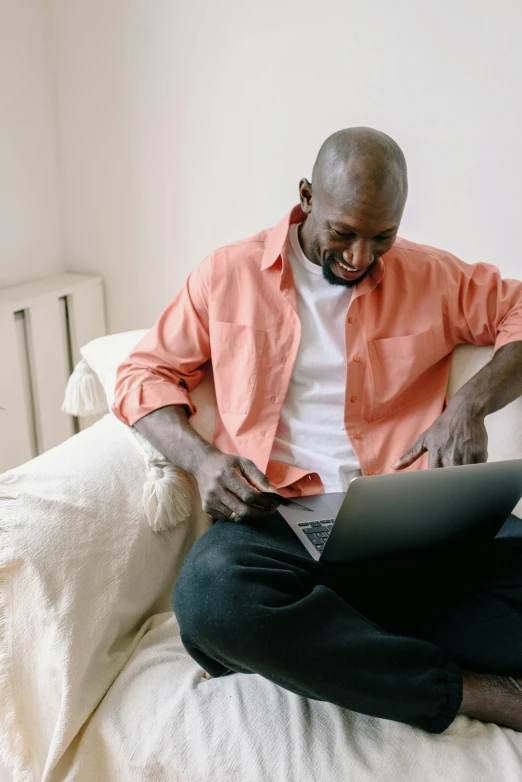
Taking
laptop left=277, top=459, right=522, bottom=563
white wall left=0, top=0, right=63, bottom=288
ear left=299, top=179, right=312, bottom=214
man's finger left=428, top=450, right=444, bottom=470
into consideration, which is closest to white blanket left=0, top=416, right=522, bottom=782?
laptop left=277, top=459, right=522, bottom=563

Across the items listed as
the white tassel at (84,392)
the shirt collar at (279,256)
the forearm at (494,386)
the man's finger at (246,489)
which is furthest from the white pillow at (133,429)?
the forearm at (494,386)

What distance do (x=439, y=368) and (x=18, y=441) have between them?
1165mm

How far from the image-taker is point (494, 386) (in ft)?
4.23

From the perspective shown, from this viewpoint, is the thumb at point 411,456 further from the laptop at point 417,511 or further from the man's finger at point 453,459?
the laptop at point 417,511

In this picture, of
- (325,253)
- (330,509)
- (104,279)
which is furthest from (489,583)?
(104,279)

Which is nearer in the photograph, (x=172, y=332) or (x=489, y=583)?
(x=489, y=583)

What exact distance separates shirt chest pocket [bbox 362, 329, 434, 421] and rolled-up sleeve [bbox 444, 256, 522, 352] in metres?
0.07

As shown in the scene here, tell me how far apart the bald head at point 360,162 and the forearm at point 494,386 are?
35 cm

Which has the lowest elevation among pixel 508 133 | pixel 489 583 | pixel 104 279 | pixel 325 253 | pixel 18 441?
pixel 18 441

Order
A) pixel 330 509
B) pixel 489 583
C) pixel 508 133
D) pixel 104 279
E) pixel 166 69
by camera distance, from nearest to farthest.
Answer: pixel 489 583, pixel 330 509, pixel 508 133, pixel 166 69, pixel 104 279

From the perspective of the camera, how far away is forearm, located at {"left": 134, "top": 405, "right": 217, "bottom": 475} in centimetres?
123

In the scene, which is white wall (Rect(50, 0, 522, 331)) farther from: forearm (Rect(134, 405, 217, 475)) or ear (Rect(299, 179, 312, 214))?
forearm (Rect(134, 405, 217, 475))

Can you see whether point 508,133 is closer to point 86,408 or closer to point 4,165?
point 86,408

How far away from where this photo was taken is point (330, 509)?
1249 mm
